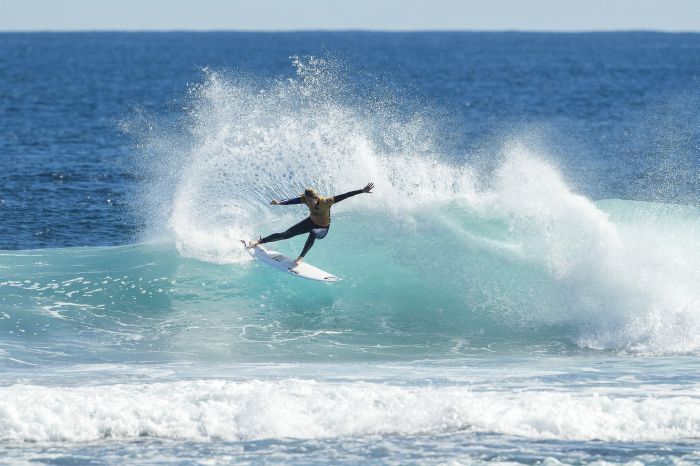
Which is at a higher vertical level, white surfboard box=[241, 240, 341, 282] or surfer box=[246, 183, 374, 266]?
surfer box=[246, 183, 374, 266]

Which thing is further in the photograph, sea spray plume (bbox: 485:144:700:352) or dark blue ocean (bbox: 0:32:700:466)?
sea spray plume (bbox: 485:144:700:352)

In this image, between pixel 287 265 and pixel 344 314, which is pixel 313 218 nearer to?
pixel 287 265

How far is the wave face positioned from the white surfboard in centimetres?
72

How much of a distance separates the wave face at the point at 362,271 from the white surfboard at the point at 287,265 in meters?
0.72

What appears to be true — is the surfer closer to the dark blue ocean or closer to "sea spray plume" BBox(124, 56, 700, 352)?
the dark blue ocean

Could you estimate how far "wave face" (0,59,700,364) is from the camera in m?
17.0

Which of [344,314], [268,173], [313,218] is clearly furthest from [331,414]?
[268,173]

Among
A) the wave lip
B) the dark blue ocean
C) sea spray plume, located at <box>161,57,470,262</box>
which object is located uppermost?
sea spray plume, located at <box>161,57,470,262</box>

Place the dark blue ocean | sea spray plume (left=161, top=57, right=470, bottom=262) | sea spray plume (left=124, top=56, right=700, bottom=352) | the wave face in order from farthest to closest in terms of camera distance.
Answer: sea spray plume (left=161, top=57, right=470, bottom=262), sea spray plume (left=124, top=56, right=700, bottom=352), the wave face, the dark blue ocean

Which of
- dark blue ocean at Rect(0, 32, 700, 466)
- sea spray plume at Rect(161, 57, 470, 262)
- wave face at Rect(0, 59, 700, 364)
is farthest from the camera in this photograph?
sea spray plume at Rect(161, 57, 470, 262)

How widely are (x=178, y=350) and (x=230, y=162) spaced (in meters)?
6.46

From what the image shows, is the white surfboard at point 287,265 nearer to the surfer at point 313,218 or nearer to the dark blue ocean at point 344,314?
the surfer at point 313,218

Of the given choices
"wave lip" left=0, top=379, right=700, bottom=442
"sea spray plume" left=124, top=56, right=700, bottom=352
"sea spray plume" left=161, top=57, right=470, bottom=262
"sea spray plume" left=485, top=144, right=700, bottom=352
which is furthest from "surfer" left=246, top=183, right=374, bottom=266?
"wave lip" left=0, top=379, right=700, bottom=442

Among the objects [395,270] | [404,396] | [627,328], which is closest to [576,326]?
[627,328]
